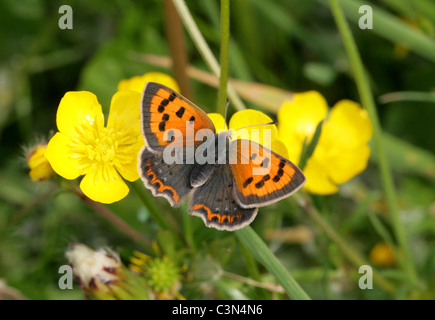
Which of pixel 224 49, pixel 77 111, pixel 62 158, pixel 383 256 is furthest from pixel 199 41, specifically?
pixel 383 256

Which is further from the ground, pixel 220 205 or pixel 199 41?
pixel 199 41

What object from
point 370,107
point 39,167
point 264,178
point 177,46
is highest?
point 177,46

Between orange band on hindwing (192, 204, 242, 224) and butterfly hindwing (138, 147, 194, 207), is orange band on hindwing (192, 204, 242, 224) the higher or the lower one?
the lower one

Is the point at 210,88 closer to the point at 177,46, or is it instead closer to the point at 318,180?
the point at 177,46

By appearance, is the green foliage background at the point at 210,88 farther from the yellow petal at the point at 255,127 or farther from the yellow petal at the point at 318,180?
the yellow petal at the point at 255,127

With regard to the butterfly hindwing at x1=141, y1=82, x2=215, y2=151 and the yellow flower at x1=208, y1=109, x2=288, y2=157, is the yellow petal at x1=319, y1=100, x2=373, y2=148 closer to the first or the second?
the yellow flower at x1=208, y1=109, x2=288, y2=157

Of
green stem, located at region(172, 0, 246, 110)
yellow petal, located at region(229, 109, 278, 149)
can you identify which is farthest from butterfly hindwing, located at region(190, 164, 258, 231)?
green stem, located at region(172, 0, 246, 110)
